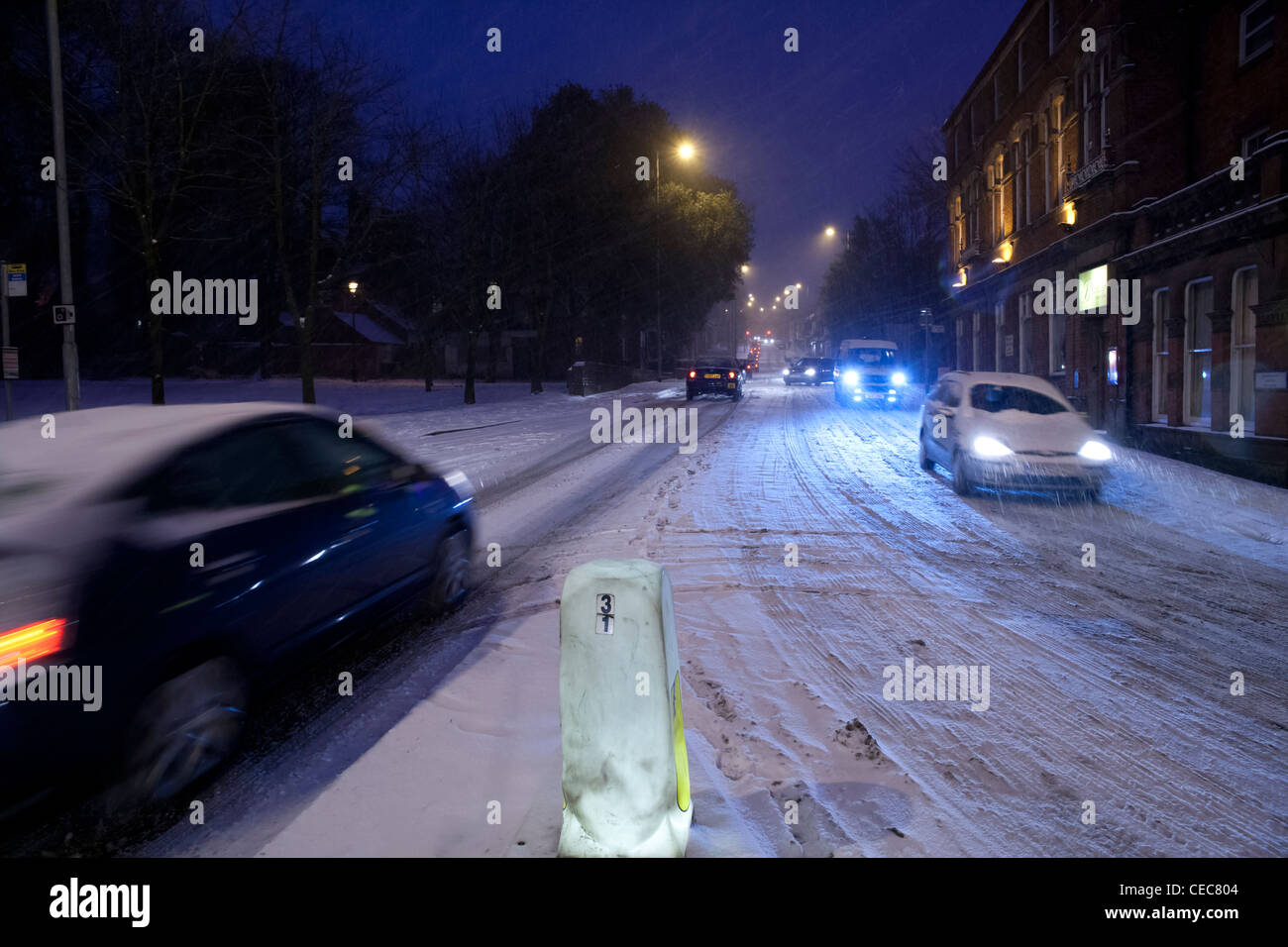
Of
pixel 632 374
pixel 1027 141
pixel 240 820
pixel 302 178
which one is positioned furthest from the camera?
pixel 632 374

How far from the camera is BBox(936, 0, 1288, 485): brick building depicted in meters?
14.7

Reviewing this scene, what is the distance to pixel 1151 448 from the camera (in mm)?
18922

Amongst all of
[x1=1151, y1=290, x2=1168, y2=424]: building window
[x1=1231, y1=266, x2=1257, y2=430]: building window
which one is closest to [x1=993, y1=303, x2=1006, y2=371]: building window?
[x1=1151, y1=290, x2=1168, y2=424]: building window

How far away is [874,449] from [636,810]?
51.4ft

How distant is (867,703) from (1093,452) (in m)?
7.88

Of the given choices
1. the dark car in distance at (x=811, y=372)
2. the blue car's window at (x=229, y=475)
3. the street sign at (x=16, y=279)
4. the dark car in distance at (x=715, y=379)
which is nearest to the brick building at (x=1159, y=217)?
the dark car in distance at (x=715, y=379)

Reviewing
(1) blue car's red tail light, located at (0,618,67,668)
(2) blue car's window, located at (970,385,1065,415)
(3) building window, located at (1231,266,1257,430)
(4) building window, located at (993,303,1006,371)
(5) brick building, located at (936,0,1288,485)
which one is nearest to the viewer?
(1) blue car's red tail light, located at (0,618,67,668)

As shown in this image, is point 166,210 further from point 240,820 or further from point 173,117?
point 240,820

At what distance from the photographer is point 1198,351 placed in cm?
1759

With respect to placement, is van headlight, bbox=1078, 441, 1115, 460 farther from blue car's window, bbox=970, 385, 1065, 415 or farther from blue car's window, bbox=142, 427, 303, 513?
blue car's window, bbox=142, 427, 303, 513

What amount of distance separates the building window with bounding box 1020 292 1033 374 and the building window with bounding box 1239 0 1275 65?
13217 mm

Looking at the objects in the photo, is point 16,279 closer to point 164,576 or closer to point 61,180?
point 61,180

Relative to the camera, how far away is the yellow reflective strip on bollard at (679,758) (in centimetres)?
323
